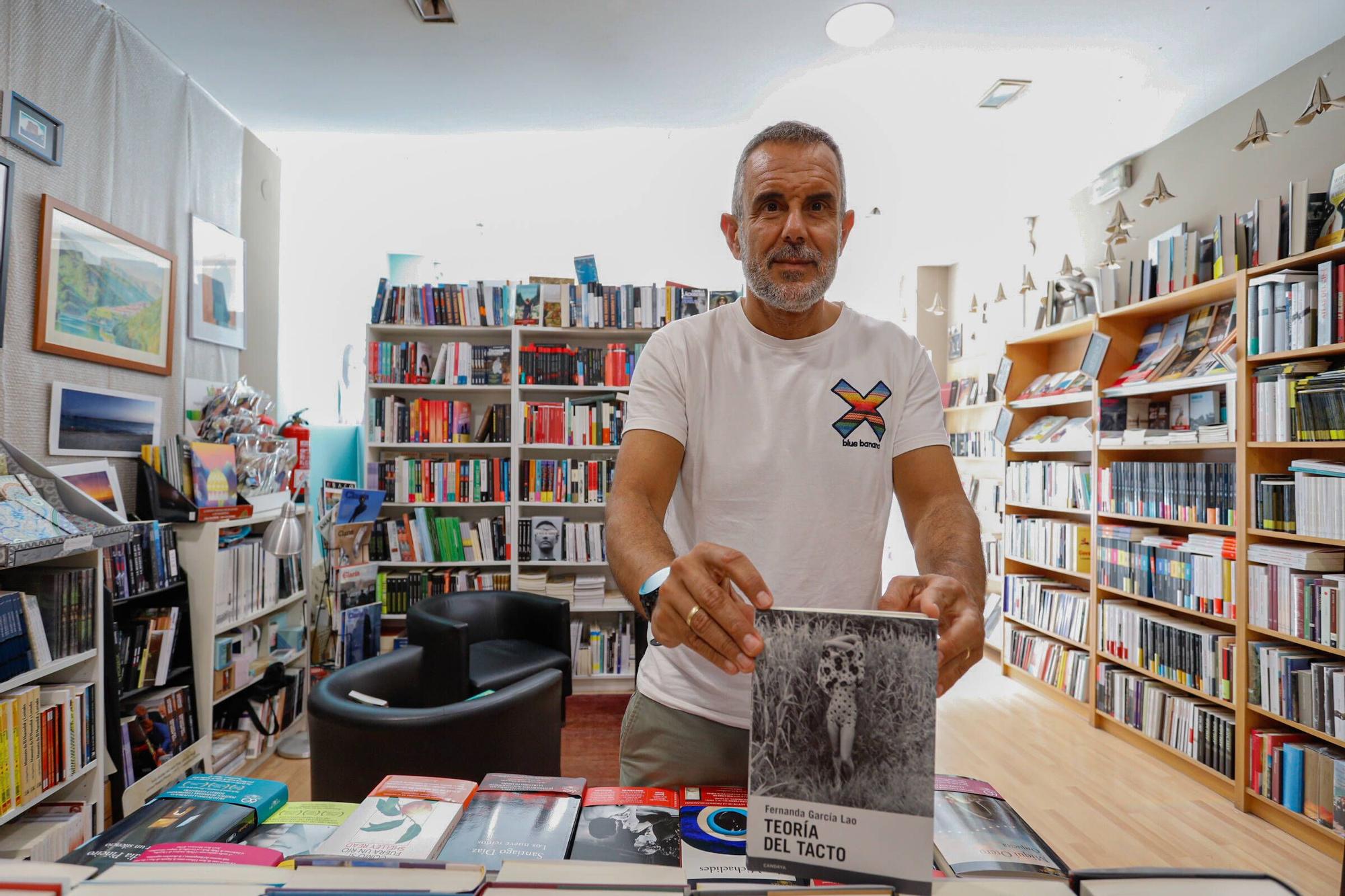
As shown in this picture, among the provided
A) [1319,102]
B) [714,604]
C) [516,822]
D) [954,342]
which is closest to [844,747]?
[714,604]

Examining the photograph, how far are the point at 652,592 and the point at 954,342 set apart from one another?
19.6 ft

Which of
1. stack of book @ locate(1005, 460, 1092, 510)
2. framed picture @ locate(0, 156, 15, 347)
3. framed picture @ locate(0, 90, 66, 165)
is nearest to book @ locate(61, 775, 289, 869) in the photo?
framed picture @ locate(0, 156, 15, 347)

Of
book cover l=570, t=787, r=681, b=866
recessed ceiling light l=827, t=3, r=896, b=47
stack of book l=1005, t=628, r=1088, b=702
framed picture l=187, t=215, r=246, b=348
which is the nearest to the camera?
book cover l=570, t=787, r=681, b=866

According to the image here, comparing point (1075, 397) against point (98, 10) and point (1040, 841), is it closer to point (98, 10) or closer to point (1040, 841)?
point (1040, 841)

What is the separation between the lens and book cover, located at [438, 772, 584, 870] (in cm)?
71

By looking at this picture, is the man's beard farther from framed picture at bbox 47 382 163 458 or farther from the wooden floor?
framed picture at bbox 47 382 163 458

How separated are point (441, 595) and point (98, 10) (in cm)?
280

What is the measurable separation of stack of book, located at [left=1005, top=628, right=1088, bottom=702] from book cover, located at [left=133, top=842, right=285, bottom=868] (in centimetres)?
426

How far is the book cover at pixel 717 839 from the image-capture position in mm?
675

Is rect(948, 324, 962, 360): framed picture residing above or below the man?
above

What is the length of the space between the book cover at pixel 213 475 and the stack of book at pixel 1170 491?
427cm

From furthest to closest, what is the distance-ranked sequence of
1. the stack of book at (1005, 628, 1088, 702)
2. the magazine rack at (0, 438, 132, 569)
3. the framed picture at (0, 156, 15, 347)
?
the stack of book at (1005, 628, 1088, 702)
the framed picture at (0, 156, 15, 347)
the magazine rack at (0, 438, 132, 569)

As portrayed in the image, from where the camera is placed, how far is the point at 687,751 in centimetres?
112

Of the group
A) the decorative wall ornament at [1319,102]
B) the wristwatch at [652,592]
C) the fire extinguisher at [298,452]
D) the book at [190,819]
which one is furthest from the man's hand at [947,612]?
the fire extinguisher at [298,452]
